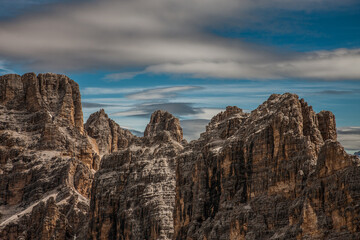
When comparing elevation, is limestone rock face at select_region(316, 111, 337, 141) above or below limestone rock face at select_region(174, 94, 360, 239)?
above

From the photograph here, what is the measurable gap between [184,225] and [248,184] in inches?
1247

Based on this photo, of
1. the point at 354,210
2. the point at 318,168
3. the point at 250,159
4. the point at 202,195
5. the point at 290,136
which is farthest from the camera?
the point at 202,195

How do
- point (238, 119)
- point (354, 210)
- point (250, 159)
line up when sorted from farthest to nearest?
1. point (238, 119)
2. point (250, 159)
3. point (354, 210)

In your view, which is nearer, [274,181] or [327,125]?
[274,181]

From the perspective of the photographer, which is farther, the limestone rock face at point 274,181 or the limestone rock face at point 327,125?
the limestone rock face at point 327,125

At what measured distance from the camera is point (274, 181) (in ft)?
509

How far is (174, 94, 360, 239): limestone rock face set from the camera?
5315 inches

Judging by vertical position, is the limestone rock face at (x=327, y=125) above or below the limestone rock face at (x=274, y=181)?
above

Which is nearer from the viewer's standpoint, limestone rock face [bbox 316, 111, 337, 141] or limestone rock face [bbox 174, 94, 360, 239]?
limestone rock face [bbox 174, 94, 360, 239]

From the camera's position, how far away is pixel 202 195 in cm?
18225

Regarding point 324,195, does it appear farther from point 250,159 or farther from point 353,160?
point 250,159

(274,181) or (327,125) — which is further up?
(327,125)

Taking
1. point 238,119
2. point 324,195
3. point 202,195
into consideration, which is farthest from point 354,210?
point 238,119

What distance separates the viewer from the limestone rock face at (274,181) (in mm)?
135000
